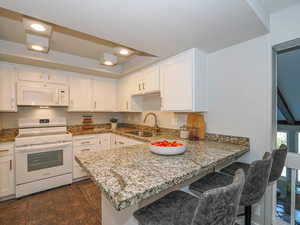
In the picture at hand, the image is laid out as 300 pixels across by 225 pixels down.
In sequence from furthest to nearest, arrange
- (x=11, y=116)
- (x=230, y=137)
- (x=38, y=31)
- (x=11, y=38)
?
(x=11, y=116), (x=11, y=38), (x=230, y=137), (x=38, y=31)

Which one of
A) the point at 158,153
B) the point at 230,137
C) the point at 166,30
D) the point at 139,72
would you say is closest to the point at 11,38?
the point at 139,72

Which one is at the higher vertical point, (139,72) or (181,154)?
(139,72)

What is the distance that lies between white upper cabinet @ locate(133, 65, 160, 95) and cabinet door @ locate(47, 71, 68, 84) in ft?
4.70

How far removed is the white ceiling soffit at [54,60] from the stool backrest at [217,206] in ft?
9.54

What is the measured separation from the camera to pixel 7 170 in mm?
2078

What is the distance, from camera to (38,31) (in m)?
1.61

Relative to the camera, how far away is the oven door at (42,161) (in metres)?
2.14

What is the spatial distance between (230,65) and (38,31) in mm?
2395

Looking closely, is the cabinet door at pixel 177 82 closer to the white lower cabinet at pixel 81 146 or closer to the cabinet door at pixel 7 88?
the white lower cabinet at pixel 81 146

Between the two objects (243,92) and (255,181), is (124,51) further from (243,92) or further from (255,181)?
(255,181)

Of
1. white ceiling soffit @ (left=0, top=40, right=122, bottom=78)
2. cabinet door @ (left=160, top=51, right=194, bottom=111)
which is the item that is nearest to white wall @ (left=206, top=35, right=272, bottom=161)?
cabinet door @ (left=160, top=51, right=194, bottom=111)

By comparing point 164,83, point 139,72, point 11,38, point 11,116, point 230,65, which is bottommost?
point 11,116

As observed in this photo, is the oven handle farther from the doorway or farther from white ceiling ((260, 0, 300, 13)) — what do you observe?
white ceiling ((260, 0, 300, 13))

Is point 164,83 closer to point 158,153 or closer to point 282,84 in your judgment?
point 158,153
